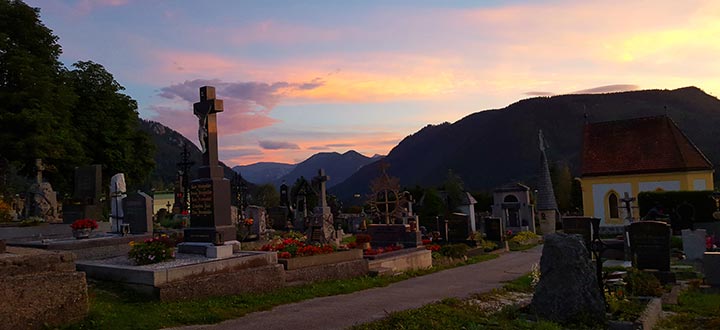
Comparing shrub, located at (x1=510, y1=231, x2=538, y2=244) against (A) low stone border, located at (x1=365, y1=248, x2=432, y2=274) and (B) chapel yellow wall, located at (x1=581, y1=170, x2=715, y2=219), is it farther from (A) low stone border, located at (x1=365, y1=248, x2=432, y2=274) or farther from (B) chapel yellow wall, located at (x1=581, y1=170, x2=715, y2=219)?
(A) low stone border, located at (x1=365, y1=248, x2=432, y2=274)

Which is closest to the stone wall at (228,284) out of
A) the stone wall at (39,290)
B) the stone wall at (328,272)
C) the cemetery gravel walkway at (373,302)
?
the stone wall at (328,272)

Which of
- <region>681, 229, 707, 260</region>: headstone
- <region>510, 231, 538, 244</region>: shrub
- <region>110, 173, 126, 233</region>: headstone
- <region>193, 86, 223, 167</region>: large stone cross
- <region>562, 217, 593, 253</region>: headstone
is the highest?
<region>193, 86, 223, 167</region>: large stone cross

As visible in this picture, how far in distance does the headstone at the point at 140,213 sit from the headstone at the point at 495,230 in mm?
14706

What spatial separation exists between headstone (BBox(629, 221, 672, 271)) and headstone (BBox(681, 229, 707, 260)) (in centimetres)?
548

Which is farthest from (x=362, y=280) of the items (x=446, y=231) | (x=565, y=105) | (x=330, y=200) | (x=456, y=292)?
(x=565, y=105)

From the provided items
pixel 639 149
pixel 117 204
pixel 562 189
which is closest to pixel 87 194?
pixel 117 204

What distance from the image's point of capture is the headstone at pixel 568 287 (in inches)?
Answer: 299

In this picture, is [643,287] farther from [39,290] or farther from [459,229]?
[459,229]

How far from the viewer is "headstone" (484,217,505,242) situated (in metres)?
23.2

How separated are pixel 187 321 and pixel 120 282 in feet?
7.73

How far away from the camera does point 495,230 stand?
23422 mm

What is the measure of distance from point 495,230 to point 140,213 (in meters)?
15.2

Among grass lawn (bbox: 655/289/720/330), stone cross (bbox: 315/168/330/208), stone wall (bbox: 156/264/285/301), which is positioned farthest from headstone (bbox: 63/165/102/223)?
grass lawn (bbox: 655/289/720/330)

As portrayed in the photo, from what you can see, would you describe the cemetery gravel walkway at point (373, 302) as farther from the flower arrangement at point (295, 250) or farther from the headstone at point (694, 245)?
the headstone at point (694, 245)
